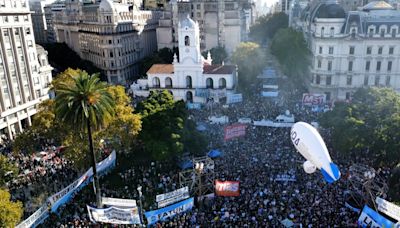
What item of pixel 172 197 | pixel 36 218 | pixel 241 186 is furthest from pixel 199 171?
pixel 36 218

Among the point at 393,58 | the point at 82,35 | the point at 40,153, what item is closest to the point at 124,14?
the point at 82,35

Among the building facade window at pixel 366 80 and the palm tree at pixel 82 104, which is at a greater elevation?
the palm tree at pixel 82 104

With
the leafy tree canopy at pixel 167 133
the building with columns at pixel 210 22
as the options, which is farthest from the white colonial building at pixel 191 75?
the building with columns at pixel 210 22

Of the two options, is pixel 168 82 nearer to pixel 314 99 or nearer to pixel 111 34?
pixel 111 34

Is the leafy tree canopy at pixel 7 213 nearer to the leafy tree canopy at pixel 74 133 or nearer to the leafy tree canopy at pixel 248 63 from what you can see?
the leafy tree canopy at pixel 74 133

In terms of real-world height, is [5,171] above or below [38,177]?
above

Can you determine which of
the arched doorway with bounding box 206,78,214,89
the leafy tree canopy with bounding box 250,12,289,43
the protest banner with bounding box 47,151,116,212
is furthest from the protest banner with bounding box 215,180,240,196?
the leafy tree canopy with bounding box 250,12,289,43
